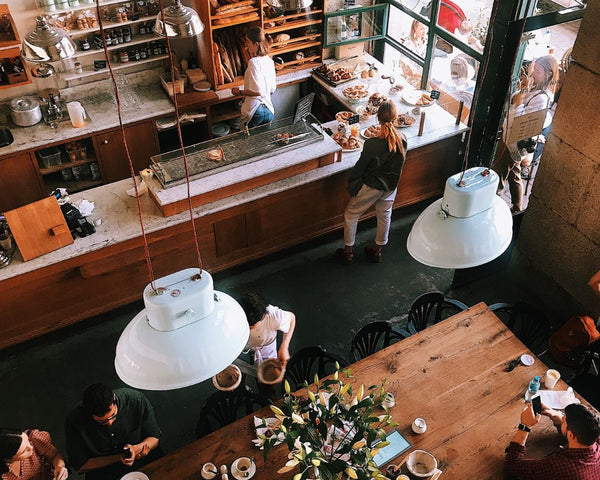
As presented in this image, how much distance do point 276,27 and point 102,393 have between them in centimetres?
453

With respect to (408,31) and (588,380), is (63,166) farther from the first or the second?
(588,380)

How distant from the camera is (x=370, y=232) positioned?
6.27 meters

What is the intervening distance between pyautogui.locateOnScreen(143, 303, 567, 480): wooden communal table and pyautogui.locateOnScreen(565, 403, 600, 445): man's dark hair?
0.44 meters

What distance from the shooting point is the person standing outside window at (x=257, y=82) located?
565 cm

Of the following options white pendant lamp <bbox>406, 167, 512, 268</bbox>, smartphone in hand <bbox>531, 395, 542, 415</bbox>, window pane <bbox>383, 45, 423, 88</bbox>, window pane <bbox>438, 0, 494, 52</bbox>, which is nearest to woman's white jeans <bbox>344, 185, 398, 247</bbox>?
window pane <bbox>438, 0, 494, 52</bbox>

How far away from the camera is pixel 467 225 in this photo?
2.83 m

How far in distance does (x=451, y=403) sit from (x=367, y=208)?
2304mm

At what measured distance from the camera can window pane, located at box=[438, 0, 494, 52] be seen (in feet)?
18.3

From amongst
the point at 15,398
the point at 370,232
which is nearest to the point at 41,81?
the point at 15,398

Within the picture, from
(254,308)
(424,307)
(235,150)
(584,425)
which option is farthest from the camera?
(235,150)

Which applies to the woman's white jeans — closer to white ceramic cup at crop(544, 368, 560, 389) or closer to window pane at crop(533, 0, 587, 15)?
window pane at crop(533, 0, 587, 15)

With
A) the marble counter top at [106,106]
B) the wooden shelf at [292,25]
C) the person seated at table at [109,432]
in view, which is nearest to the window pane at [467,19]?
the wooden shelf at [292,25]

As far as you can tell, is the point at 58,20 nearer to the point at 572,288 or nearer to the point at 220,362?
the point at 220,362

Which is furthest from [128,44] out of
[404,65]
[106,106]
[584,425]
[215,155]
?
[584,425]
